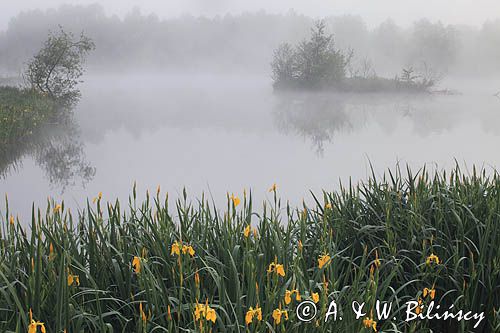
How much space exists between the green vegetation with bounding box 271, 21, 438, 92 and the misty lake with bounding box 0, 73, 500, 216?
92.6 inches

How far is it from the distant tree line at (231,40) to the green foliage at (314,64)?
62.0ft

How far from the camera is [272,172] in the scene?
1024 cm

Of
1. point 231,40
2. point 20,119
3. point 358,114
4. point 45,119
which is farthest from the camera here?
point 231,40

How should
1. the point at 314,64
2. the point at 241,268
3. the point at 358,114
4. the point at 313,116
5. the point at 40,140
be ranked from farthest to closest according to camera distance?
the point at 314,64, the point at 358,114, the point at 313,116, the point at 40,140, the point at 241,268

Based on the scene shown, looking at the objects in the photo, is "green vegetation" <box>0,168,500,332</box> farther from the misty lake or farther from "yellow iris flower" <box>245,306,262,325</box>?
the misty lake

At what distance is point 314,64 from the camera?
87.7ft

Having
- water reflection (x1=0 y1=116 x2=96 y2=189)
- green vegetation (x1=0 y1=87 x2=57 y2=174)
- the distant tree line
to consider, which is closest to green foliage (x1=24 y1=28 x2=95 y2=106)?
green vegetation (x1=0 y1=87 x2=57 y2=174)

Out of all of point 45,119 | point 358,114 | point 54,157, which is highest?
point 358,114

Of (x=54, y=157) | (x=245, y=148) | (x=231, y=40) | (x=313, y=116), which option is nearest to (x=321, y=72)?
(x=313, y=116)

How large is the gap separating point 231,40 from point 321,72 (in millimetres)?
39430

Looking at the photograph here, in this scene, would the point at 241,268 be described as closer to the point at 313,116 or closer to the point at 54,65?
the point at 54,65

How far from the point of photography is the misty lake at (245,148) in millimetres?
9148

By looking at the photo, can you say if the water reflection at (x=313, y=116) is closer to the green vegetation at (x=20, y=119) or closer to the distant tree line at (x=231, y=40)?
the green vegetation at (x=20, y=119)

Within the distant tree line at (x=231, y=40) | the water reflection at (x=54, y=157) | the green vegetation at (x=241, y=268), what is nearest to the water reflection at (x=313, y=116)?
the water reflection at (x=54, y=157)
